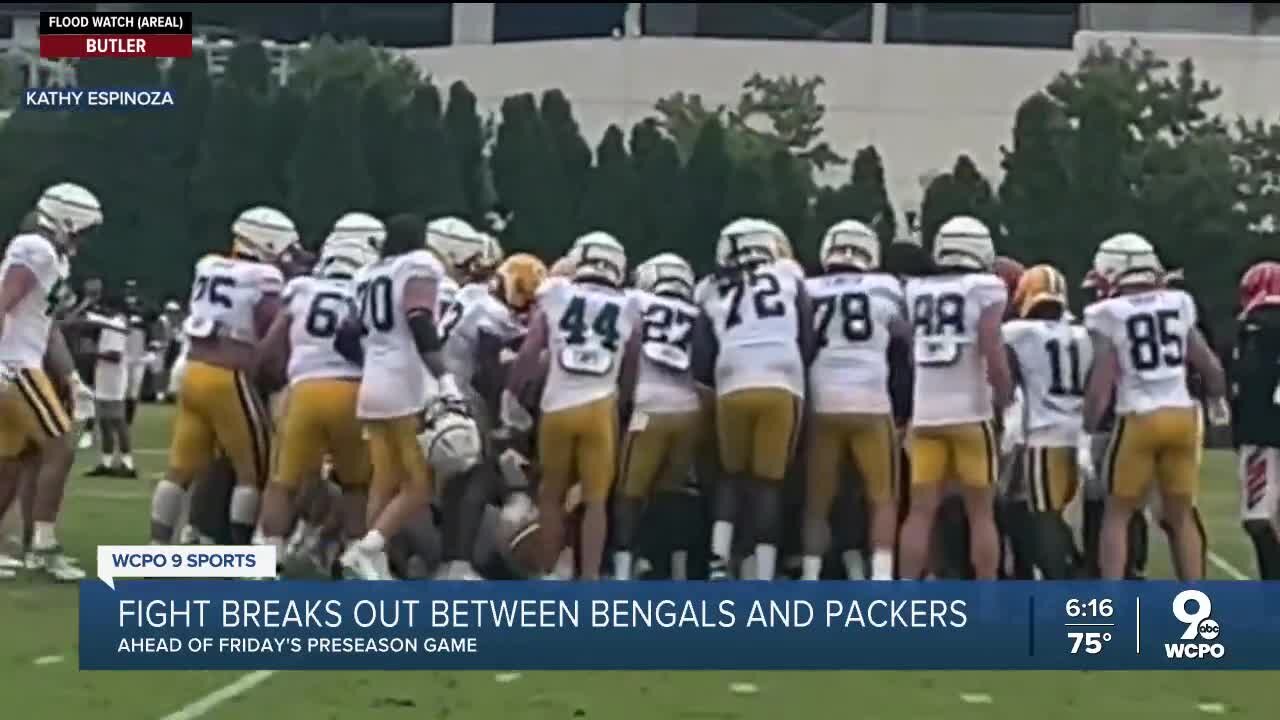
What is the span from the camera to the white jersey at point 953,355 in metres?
11.6

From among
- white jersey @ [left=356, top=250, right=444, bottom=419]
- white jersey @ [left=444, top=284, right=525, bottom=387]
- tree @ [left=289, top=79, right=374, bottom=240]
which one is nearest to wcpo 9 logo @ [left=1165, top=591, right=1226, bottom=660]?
white jersey @ [left=356, top=250, right=444, bottom=419]

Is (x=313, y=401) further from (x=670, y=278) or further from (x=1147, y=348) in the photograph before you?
(x=1147, y=348)

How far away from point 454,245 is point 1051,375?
3186 mm

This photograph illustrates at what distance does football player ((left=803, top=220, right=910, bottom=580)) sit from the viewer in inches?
466

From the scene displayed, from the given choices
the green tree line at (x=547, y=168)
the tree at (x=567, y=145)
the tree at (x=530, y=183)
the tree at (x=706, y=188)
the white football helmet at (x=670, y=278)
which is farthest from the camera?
the tree at (x=567, y=145)

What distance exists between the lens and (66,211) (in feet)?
42.0

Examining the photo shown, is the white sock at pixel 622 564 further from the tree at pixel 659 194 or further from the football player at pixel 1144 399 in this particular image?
the tree at pixel 659 194

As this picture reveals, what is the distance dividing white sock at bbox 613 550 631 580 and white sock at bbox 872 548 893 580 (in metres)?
1.16

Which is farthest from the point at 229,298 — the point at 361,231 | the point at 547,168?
the point at 547,168

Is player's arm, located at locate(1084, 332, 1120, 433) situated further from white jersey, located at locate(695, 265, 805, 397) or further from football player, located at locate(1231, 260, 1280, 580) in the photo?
white jersey, located at locate(695, 265, 805, 397)

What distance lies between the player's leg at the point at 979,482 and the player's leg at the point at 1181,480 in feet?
2.46

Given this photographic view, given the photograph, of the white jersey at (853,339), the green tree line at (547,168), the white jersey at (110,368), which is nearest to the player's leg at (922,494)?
the white jersey at (853,339)

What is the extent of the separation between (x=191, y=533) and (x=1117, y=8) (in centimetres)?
4787

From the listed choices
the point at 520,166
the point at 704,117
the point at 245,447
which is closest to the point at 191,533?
the point at 245,447
